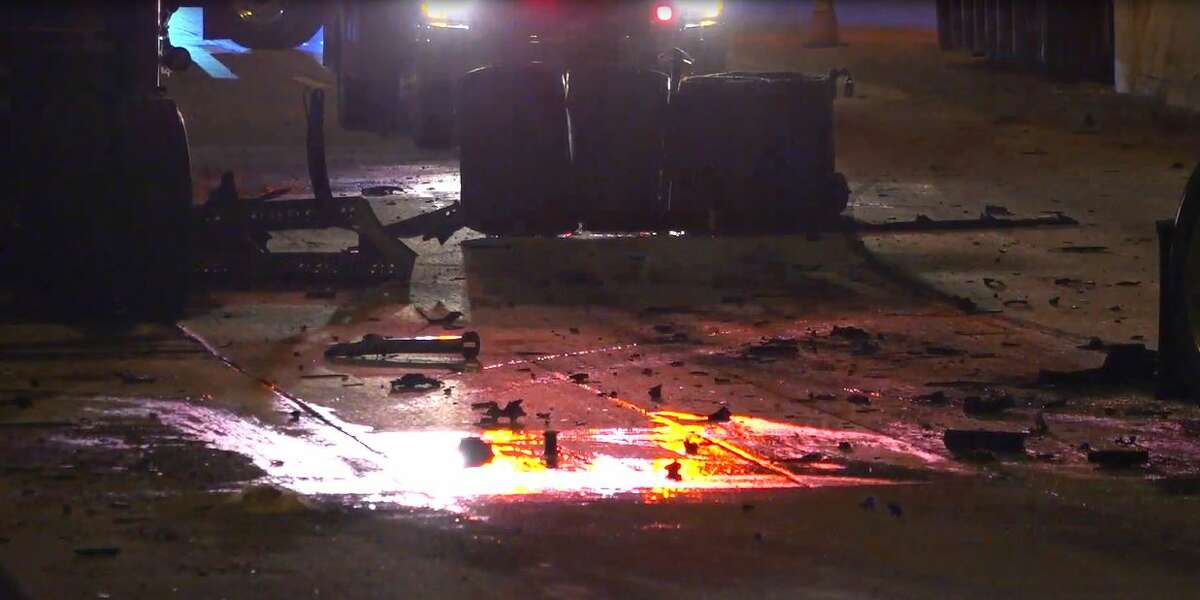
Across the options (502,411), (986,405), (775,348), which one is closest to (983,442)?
(986,405)

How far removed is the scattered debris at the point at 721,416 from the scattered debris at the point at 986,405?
1.09m

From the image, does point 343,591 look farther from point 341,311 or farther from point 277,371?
point 341,311

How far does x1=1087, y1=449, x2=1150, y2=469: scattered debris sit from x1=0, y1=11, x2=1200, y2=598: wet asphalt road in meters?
0.10

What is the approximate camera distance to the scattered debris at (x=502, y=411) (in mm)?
7656

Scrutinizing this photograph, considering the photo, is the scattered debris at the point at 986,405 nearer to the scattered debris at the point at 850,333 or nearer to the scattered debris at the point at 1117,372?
the scattered debris at the point at 1117,372

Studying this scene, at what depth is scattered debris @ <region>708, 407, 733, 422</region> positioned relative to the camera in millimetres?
7676

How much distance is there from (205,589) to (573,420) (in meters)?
2.70

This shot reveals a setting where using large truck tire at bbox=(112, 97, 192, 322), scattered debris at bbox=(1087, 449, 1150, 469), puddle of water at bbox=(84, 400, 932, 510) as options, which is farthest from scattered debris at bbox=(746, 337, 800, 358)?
large truck tire at bbox=(112, 97, 192, 322)

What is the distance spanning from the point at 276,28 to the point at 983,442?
13.6 ft

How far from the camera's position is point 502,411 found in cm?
776

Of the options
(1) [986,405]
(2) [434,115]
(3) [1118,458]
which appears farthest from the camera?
(2) [434,115]

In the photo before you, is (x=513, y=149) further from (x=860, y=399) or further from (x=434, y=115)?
(x=434, y=115)

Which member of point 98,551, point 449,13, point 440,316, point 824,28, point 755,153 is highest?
point 449,13

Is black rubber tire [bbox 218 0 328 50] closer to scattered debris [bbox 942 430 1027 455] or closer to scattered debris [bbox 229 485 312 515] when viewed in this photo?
scattered debris [bbox 229 485 312 515]
